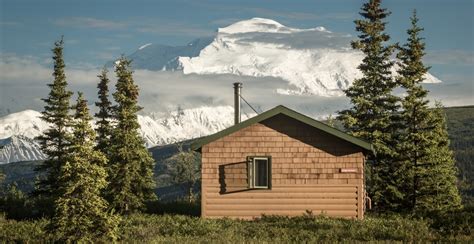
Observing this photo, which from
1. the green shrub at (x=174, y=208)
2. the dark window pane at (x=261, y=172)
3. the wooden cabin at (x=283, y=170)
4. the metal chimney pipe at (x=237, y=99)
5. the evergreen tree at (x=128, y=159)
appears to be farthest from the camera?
the evergreen tree at (x=128, y=159)

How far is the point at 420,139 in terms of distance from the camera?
124ft

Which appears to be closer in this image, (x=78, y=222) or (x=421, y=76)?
(x=78, y=222)

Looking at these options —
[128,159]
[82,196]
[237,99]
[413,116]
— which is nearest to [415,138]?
[413,116]

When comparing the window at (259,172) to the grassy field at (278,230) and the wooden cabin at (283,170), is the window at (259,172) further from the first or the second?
the grassy field at (278,230)

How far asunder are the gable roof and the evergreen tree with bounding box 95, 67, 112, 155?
485 inches

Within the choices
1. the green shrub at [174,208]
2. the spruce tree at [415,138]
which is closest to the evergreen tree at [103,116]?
the green shrub at [174,208]

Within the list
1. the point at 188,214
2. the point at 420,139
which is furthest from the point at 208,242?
the point at 420,139

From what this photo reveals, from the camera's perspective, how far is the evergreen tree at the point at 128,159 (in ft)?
115

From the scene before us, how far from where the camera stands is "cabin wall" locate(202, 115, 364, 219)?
2920cm

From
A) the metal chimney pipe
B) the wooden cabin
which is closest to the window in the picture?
the wooden cabin

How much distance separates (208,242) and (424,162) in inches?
855

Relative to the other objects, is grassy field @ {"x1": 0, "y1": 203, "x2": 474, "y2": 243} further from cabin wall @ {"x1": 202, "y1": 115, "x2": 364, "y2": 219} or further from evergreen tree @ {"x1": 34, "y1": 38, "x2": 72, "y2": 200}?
evergreen tree @ {"x1": 34, "y1": 38, "x2": 72, "y2": 200}

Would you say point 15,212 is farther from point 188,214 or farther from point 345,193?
point 345,193

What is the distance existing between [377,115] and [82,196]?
2198 centimetres
